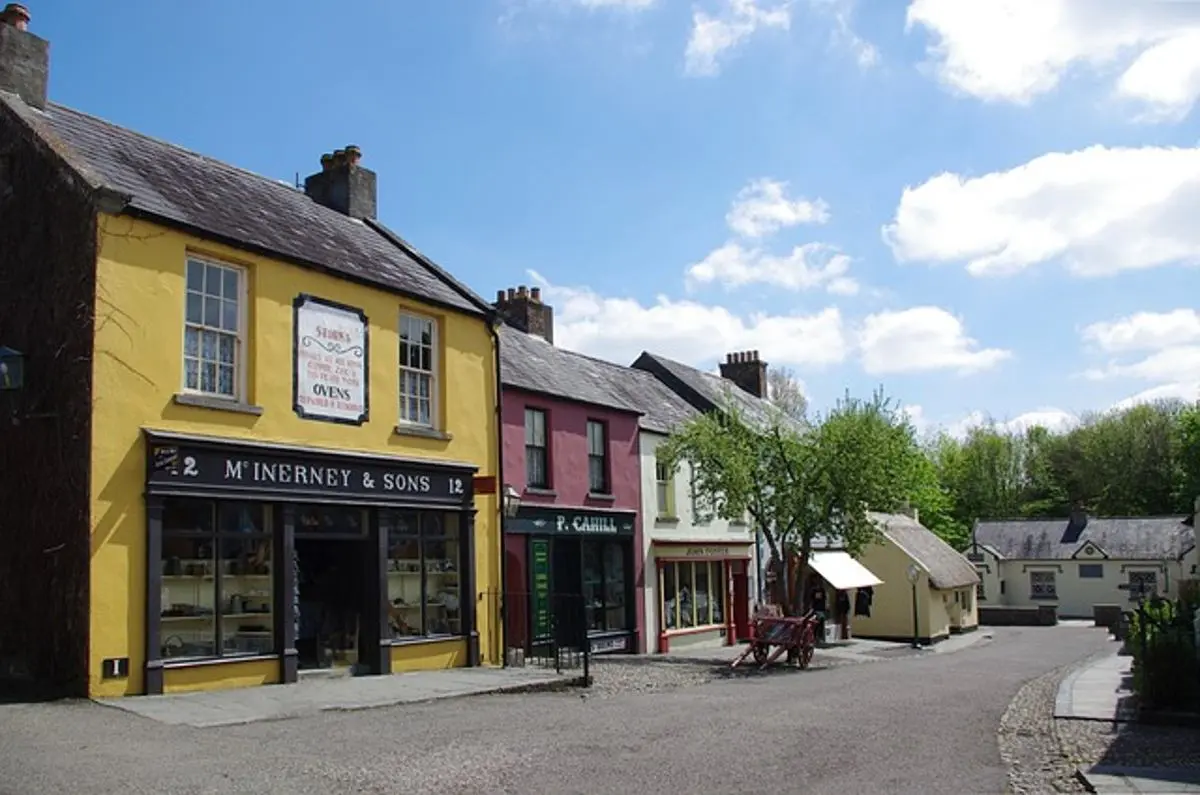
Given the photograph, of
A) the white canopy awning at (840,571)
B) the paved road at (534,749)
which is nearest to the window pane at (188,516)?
the paved road at (534,749)

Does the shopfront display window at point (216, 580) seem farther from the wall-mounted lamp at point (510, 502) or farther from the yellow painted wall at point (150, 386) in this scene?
the wall-mounted lamp at point (510, 502)

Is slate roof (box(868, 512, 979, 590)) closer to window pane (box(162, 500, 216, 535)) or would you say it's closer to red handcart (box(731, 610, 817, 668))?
red handcart (box(731, 610, 817, 668))

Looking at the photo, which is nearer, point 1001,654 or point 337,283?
point 337,283

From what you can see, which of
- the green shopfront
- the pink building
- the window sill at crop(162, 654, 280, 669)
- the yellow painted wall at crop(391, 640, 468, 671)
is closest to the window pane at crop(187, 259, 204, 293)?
the window sill at crop(162, 654, 280, 669)

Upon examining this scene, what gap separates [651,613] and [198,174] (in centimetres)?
1490

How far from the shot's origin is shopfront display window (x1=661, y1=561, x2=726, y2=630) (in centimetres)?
2864

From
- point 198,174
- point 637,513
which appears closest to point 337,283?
point 198,174

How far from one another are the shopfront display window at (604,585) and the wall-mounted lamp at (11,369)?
44.1 feet

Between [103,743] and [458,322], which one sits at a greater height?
[458,322]

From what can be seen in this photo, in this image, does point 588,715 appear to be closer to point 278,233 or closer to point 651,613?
point 278,233

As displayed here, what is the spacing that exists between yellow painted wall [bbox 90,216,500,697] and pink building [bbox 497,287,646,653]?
4.78 m

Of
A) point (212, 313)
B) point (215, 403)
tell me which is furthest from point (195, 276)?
point (215, 403)

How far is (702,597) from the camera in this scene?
99.6 ft

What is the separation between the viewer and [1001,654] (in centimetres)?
3272
